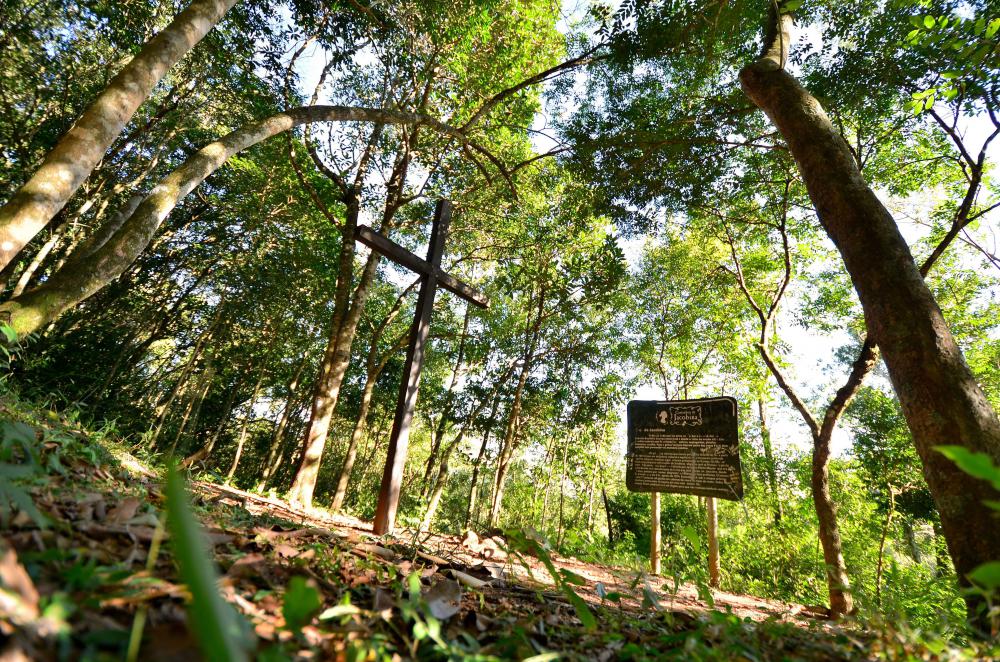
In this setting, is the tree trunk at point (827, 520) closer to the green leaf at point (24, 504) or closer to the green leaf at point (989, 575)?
the green leaf at point (989, 575)

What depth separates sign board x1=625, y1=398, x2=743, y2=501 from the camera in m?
5.62

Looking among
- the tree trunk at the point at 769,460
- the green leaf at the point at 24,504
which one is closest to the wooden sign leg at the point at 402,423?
the green leaf at the point at 24,504

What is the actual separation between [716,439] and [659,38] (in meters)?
5.41

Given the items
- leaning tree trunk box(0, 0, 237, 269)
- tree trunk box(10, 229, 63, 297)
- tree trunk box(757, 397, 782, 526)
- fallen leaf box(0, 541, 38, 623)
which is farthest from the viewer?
tree trunk box(757, 397, 782, 526)

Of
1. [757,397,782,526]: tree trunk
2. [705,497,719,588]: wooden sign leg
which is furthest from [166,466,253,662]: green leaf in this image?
[757,397,782,526]: tree trunk

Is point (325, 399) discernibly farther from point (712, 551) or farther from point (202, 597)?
point (712, 551)

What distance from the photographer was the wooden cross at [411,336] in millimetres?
4043

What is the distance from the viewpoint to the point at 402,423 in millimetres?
4270

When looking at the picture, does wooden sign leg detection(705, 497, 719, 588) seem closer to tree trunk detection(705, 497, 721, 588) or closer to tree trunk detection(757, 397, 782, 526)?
tree trunk detection(705, 497, 721, 588)

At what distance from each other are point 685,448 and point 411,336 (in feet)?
14.1

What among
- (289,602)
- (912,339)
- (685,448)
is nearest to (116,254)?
(289,602)

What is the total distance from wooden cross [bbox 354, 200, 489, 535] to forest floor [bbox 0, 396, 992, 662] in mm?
1844

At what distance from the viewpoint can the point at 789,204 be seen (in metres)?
7.74

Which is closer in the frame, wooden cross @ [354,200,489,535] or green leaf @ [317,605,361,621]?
green leaf @ [317,605,361,621]
